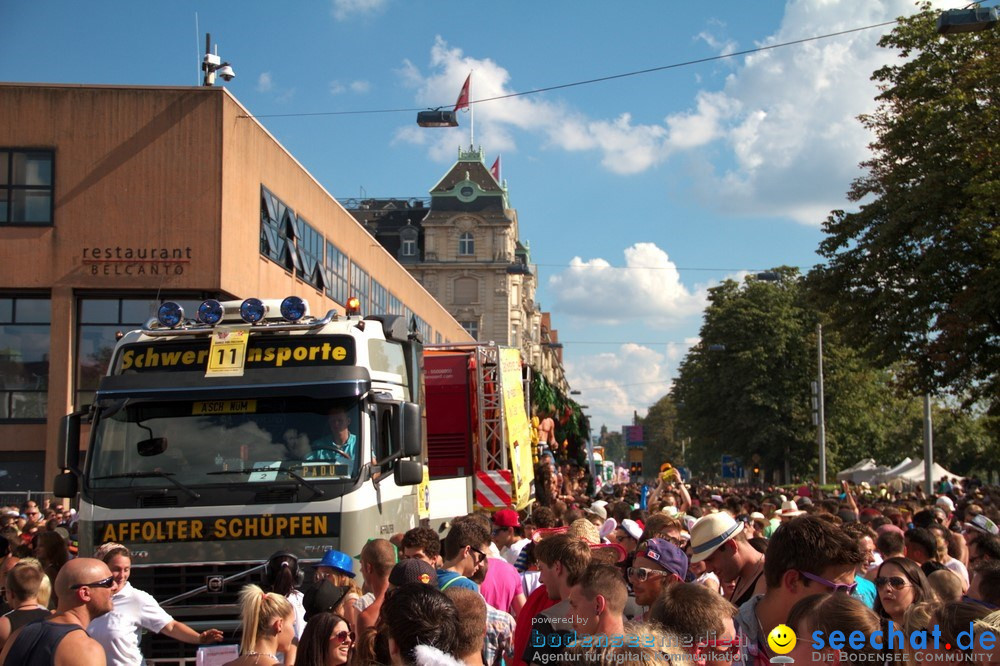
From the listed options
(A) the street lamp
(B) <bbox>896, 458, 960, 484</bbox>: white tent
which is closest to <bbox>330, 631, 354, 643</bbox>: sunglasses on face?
(A) the street lamp

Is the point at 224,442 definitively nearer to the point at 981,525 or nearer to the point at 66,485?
the point at 66,485

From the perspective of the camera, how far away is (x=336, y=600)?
22.3 feet

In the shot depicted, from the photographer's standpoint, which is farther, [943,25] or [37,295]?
[37,295]

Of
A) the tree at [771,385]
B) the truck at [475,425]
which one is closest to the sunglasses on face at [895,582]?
the truck at [475,425]

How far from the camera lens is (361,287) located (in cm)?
4041

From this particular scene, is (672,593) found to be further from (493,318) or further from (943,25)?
(493,318)

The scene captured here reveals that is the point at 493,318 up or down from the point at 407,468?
up

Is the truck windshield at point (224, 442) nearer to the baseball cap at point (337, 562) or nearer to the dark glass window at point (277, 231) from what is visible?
the baseball cap at point (337, 562)

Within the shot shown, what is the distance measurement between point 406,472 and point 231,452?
1.51 metres

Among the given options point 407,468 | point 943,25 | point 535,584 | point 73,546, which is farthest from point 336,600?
point 943,25

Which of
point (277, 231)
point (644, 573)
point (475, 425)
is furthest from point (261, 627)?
point (277, 231)

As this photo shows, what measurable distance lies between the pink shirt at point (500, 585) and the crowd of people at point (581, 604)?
0.01 m

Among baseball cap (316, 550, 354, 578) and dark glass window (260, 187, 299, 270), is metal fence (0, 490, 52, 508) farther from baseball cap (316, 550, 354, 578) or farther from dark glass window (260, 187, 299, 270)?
baseball cap (316, 550, 354, 578)

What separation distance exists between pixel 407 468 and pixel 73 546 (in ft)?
13.1
